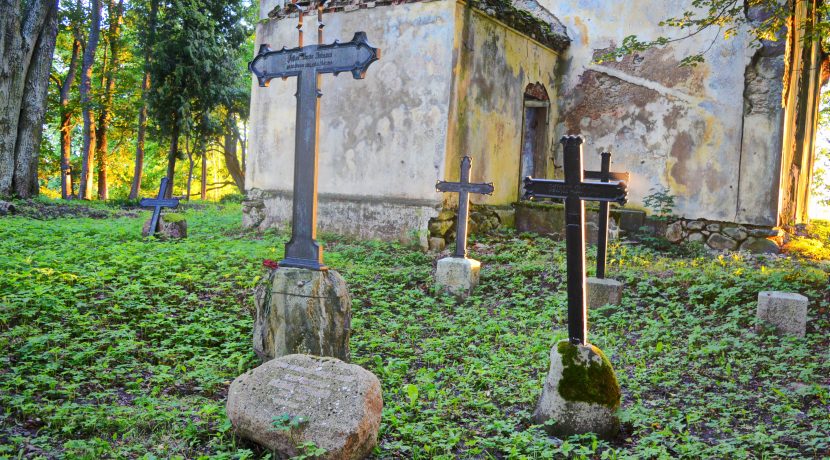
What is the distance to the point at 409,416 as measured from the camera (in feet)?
13.7

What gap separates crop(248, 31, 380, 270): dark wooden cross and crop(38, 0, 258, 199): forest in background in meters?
13.9

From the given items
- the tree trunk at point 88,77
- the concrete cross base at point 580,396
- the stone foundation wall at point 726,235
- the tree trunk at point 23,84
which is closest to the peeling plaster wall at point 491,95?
the stone foundation wall at point 726,235

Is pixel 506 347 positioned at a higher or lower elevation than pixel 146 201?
lower

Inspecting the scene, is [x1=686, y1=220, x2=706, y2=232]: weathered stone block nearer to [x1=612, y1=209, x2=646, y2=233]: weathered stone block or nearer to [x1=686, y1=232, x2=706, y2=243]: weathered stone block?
[x1=686, y1=232, x2=706, y2=243]: weathered stone block

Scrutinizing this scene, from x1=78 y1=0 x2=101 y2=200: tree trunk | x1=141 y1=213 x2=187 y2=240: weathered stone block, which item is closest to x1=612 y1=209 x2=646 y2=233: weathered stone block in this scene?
x1=141 y1=213 x2=187 y2=240: weathered stone block

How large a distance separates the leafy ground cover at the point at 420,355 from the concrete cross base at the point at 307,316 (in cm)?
33

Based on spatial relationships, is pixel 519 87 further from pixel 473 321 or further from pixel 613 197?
pixel 613 197

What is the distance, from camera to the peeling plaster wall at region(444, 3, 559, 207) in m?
10.4

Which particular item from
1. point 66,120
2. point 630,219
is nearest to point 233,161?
point 66,120

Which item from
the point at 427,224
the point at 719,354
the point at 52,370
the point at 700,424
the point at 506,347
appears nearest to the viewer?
the point at 700,424

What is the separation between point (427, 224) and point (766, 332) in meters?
5.48

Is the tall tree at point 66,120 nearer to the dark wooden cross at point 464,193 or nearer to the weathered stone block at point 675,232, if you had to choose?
the dark wooden cross at point 464,193

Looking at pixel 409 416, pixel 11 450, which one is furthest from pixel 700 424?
pixel 11 450

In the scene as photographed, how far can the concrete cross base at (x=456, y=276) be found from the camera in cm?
782
